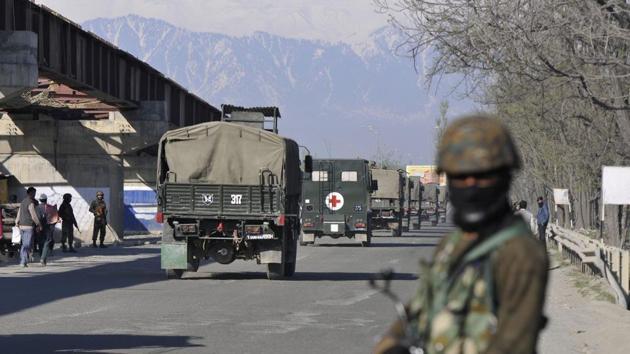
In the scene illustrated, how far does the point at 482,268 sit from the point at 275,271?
904 inches

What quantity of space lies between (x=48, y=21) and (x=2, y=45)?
12.5ft

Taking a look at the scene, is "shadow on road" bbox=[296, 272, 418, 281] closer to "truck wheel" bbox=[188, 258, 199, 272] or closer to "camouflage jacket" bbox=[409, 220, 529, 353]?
"truck wheel" bbox=[188, 258, 199, 272]

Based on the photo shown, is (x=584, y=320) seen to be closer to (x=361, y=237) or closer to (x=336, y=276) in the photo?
(x=336, y=276)

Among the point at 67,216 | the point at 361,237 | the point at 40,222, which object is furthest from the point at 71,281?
the point at 361,237

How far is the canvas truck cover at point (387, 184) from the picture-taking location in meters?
61.3

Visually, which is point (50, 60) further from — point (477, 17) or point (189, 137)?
point (477, 17)

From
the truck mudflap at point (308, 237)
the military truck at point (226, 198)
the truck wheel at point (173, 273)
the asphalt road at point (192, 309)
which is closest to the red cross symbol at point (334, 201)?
the truck mudflap at point (308, 237)

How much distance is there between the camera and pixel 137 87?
5169 centimetres

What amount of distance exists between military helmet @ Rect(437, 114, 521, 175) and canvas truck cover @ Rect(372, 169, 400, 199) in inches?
2230

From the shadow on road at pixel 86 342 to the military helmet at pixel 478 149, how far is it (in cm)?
1011

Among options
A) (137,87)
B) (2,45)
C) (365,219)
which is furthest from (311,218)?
(2,45)

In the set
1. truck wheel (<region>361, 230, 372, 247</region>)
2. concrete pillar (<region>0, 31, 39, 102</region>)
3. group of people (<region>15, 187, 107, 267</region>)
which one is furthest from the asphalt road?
truck wheel (<region>361, 230, 372, 247</region>)

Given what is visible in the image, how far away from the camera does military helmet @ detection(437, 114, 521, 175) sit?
4.18m

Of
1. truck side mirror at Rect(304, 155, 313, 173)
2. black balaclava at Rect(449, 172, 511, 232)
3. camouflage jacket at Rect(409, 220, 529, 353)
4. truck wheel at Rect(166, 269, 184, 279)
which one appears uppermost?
truck side mirror at Rect(304, 155, 313, 173)
